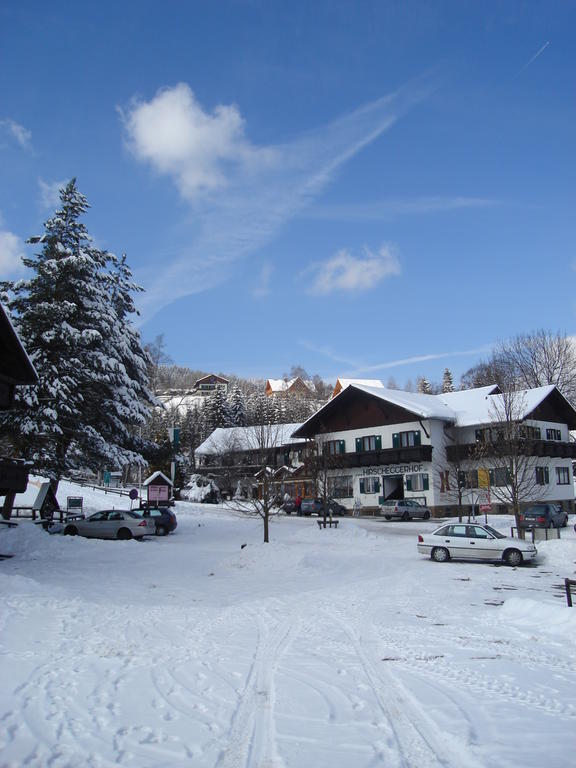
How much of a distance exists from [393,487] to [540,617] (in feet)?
136

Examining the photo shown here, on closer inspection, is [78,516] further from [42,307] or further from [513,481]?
[513,481]

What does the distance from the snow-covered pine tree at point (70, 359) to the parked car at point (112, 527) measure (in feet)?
9.12

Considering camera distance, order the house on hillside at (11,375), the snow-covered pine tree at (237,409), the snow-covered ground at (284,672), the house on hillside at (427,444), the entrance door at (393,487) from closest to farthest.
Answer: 1. the snow-covered ground at (284,672)
2. the house on hillside at (11,375)
3. the house on hillside at (427,444)
4. the entrance door at (393,487)
5. the snow-covered pine tree at (237,409)

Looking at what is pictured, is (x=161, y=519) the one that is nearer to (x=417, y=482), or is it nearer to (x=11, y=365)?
(x=11, y=365)

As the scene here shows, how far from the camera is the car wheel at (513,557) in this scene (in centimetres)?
2111

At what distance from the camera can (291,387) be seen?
5566 inches

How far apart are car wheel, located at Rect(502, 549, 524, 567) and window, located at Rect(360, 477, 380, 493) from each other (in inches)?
1211

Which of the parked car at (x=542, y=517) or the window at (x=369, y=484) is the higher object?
the window at (x=369, y=484)

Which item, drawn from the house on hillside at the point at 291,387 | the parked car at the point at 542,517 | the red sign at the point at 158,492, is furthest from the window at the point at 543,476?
the house on hillside at the point at 291,387

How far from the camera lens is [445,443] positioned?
49781 millimetres

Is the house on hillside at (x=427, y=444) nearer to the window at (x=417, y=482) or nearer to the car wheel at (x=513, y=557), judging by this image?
the window at (x=417, y=482)

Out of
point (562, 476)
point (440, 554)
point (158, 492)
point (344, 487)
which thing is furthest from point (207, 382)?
point (440, 554)

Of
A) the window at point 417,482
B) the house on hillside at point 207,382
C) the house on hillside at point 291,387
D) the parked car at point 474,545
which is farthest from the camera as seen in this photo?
the house on hillside at point 207,382

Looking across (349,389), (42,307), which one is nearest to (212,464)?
(349,389)
